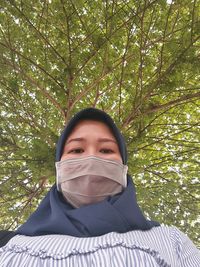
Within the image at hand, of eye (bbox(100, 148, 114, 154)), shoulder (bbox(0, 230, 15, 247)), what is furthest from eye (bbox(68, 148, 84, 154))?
shoulder (bbox(0, 230, 15, 247))

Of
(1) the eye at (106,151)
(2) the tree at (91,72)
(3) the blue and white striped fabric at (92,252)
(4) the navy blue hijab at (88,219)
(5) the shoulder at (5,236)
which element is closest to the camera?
(3) the blue and white striped fabric at (92,252)

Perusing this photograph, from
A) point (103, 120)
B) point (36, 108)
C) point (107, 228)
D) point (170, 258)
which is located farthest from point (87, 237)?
point (36, 108)

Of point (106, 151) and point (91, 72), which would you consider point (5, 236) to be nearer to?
point (106, 151)

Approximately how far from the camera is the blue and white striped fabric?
3.79ft

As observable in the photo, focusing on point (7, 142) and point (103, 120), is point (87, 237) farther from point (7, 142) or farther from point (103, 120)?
point (7, 142)

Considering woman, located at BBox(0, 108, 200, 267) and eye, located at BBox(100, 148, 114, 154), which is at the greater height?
eye, located at BBox(100, 148, 114, 154)

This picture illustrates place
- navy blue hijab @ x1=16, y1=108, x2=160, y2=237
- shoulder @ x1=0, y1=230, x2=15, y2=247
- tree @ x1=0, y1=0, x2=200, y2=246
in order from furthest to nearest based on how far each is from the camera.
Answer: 1. tree @ x1=0, y1=0, x2=200, y2=246
2. shoulder @ x1=0, y1=230, x2=15, y2=247
3. navy blue hijab @ x1=16, y1=108, x2=160, y2=237

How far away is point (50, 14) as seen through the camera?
4012mm

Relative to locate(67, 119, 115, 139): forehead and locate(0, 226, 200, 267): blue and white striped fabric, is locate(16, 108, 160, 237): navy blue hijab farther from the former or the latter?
locate(67, 119, 115, 139): forehead

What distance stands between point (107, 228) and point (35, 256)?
313mm

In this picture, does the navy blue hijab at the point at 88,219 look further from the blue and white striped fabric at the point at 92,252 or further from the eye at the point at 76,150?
the eye at the point at 76,150

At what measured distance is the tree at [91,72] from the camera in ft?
11.7

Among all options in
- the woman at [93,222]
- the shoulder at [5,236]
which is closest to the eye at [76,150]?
the woman at [93,222]

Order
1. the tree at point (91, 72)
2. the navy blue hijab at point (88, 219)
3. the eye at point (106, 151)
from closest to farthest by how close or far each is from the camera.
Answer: the navy blue hijab at point (88, 219)
the eye at point (106, 151)
the tree at point (91, 72)
